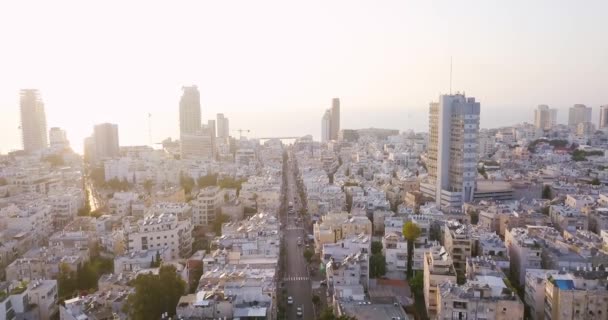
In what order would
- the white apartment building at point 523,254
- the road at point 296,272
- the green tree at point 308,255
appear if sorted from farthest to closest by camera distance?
the green tree at point 308,255 < the white apartment building at point 523,254 < the road at point 296,272

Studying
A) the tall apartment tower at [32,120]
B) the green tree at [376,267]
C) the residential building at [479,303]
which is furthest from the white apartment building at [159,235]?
the tall apartment tower at [32,120]

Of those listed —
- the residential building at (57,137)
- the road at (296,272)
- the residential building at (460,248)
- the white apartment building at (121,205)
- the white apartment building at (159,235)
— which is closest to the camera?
the road at (296,272)

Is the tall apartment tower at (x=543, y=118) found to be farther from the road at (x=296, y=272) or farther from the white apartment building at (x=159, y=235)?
the white apartment building at (x=159, y=235)

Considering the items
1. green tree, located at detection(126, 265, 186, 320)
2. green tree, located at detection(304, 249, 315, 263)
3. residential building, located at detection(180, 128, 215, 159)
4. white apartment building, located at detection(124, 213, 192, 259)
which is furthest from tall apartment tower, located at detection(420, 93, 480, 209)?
residential building, located at detection(180, 128, 215, 159)

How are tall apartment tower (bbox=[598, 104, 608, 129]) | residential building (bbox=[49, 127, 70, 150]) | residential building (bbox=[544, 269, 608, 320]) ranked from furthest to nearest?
tall apartment tower (bbox=[598, 104, 608, 129])
residential building (bbox=[49, 127, 70, 150])
residential building (bbox=[544, 269, 608, 320])

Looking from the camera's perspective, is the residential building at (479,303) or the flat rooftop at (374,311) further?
the flat rooftop at (374,311)

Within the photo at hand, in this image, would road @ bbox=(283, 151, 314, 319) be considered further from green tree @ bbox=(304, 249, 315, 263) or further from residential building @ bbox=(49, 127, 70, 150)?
residential building @ bbox=(49, 127, 70, 150)
